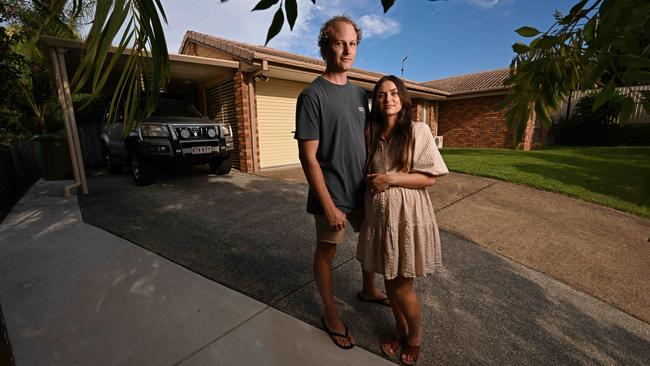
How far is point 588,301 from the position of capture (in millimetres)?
2387

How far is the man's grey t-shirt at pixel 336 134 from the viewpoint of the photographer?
5.18 ft

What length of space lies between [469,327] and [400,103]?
5.30 feet

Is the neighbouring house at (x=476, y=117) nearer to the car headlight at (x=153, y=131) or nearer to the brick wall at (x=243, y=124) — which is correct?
the brick wall at (x=243, y=124)

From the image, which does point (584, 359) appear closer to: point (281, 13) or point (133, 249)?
point (281, 13)

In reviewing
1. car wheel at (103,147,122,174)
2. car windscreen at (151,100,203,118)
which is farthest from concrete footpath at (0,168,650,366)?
car wheel at (103,147,122,174)

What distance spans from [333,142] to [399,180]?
42 centimetres

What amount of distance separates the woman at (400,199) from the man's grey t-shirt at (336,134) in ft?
0.36

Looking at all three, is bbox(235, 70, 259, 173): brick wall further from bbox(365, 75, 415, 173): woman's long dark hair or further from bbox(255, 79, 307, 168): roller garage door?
bbox(365, 75, 415, 173): woman's long dark hair

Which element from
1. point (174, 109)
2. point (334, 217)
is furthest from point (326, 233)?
point (174, 109)

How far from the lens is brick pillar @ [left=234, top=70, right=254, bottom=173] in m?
7.18

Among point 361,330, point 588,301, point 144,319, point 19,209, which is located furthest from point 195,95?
point 588,301

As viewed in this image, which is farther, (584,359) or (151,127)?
(151,127)

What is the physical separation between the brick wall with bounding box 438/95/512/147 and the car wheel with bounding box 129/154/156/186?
499 inches

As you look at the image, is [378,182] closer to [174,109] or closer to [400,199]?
[400,199]
